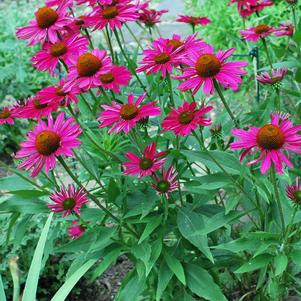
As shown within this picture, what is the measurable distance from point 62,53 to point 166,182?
38 cm

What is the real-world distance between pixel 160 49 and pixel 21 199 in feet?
1.66

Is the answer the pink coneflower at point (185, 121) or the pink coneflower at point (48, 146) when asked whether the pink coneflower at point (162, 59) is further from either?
the pink coneflower at point (48, 146)

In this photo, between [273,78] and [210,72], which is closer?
[210,72]

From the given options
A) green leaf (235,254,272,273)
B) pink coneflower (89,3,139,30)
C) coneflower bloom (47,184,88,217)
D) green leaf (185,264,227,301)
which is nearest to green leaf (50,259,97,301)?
coneflower bloom (47,184,88,217)

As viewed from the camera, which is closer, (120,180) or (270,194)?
(270,194)

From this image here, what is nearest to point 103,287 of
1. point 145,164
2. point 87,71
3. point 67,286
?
point 67,286

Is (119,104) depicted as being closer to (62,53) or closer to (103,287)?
(62,53)

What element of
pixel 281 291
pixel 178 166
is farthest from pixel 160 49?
pixel 281 291

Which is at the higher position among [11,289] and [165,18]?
[165,18]

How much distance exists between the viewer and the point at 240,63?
1.15 metres

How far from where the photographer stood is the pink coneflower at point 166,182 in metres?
1.24

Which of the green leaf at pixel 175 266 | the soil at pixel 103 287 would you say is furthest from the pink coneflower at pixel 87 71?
the soil at pixel 103 287

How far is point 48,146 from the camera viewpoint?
112 centimetres

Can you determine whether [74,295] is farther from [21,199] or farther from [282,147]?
[282,147]
